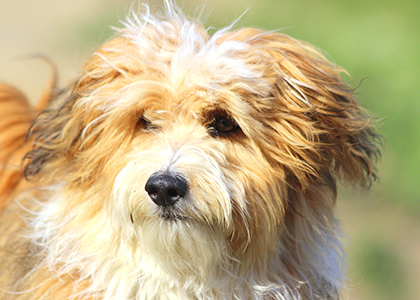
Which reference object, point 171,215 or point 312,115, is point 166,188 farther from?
point 312,115

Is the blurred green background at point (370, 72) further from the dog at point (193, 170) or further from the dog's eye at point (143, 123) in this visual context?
the dog's eye at point (143, 123)

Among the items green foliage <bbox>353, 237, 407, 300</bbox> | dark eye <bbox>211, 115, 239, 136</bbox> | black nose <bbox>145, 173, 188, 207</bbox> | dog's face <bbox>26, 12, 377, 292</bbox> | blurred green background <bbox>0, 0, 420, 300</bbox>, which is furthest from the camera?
blurred green background <bbox>0, 0, 420, 300</bbox>

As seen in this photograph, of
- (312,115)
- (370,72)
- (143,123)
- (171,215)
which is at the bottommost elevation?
(370,72)

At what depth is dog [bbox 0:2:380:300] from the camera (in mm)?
2322

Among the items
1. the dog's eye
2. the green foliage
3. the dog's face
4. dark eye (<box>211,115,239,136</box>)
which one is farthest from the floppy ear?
the green foliage

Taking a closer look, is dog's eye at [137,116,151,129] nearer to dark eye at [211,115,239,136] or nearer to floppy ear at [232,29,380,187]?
dark eye at [211,115,239,136]

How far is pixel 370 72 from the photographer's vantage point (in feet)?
20.8

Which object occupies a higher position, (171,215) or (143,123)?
(143,123)

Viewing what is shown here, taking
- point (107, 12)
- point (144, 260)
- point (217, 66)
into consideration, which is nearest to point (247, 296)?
point (144, 260)

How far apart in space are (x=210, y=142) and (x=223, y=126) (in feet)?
0.39

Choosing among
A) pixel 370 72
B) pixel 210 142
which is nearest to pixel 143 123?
pixel 210 142

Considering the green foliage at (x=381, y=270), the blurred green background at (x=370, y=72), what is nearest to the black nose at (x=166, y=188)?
the blurred green background at (x=370, y=72)

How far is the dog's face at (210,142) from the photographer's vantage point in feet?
7.51

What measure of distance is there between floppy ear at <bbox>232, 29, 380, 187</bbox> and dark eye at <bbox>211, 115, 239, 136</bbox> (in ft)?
0.53
